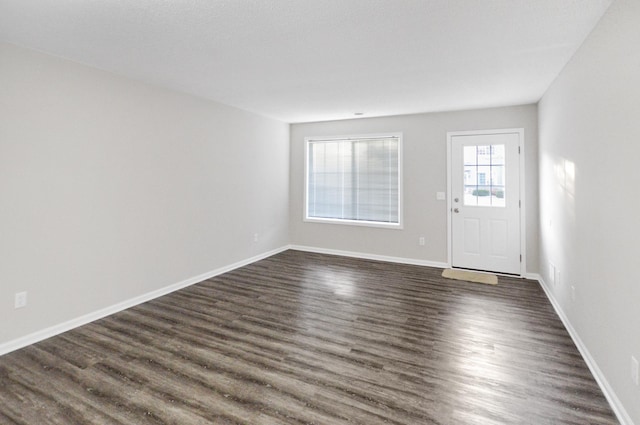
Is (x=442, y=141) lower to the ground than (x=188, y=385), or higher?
higher

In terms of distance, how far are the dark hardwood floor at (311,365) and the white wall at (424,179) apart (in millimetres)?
1422

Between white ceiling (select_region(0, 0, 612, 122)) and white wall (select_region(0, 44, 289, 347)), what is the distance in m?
0.31

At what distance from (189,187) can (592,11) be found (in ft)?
13.6

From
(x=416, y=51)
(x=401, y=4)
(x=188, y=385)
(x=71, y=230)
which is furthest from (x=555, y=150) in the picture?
(x=71, y=230)

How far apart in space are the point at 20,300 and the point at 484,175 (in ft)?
A: 18.1

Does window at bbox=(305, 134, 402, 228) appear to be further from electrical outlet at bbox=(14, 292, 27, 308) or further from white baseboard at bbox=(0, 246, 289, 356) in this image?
electrical outlet at bbox=(14, 292, 27, 308)

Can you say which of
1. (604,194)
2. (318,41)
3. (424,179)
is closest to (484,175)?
(424,179)

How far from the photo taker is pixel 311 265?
5.20 metres

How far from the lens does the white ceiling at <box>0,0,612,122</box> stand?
2074 millimetres

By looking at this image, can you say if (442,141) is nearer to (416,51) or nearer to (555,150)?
(555,150)

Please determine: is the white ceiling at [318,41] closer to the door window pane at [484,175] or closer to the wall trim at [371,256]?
the door window pane at [484,175]

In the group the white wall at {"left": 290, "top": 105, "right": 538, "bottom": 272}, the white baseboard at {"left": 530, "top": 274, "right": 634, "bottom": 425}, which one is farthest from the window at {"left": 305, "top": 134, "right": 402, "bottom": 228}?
the white baseboard at {"left": 530, "top": 274, "right": 634, "bottom": 425}

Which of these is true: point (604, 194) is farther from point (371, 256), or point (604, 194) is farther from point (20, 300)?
point (20, 300)

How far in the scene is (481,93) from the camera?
13.0 ft
